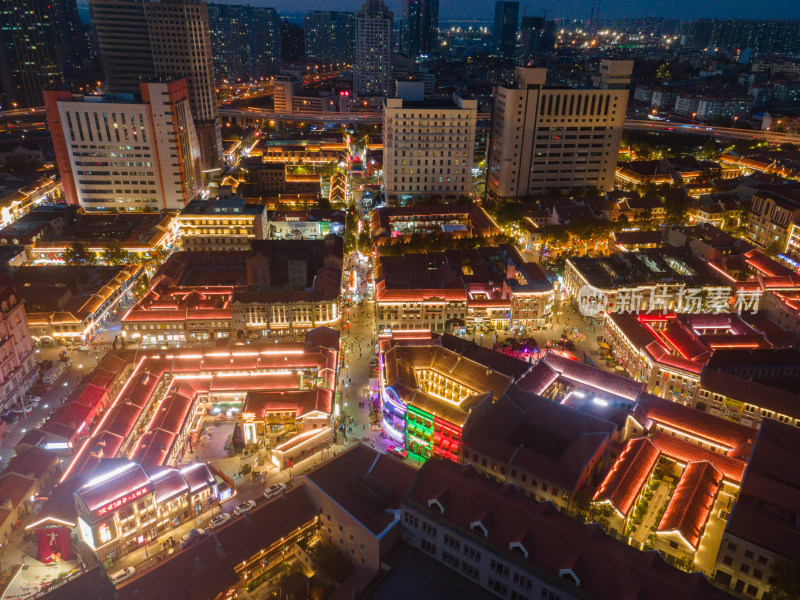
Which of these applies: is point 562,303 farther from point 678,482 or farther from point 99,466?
point 99,466

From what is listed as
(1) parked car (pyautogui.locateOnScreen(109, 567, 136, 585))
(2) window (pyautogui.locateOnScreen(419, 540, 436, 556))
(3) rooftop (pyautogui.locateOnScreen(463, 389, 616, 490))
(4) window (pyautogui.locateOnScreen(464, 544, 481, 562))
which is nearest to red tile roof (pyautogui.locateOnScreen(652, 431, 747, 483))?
(3) rooftop (pyautogui.locateOnScreen(463, 389, 616, 490))

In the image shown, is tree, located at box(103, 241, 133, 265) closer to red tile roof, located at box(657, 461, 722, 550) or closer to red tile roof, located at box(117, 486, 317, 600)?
red tile roof, located at box(117, 486, 317, 600)

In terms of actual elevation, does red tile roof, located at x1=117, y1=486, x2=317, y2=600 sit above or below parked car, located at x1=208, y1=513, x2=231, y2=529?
above

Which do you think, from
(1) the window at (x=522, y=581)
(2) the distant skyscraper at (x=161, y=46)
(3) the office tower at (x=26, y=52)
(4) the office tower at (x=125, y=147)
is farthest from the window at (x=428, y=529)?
(3) the office tower at (x=26, y=52)

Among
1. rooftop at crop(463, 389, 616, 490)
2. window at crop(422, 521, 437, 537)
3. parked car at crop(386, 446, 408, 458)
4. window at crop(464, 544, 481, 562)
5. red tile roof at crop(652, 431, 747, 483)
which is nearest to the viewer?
window at crop(464, 544, 481, 562)

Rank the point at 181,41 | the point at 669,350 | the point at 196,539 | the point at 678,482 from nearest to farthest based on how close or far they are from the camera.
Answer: the point at 196,539, the point at 678,482, the point at 669,350, the point at 181,41

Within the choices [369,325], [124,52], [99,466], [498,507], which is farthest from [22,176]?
[498,507]

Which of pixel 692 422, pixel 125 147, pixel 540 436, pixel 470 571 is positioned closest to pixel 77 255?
pixel 125 147
